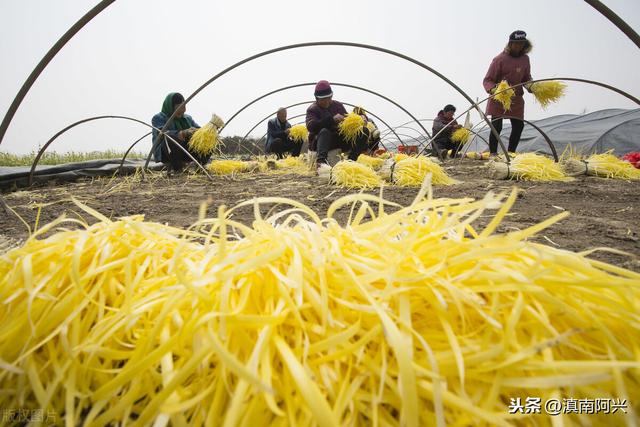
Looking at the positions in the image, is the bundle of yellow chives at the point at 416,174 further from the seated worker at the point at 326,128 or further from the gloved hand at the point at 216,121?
the gloved hand at the point at 216,121

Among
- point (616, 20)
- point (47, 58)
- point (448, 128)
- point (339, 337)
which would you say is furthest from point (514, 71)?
point (339, 337)

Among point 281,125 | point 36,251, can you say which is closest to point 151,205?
point 36,251

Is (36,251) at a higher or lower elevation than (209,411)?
higher

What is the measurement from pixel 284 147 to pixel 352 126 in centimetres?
385

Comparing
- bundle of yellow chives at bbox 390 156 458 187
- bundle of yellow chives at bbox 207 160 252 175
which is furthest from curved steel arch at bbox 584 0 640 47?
bundle of yellow chives at bbox 207 160 252 175

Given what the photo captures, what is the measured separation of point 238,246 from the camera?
67 centimetres

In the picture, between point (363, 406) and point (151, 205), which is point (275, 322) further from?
point (151, 205)

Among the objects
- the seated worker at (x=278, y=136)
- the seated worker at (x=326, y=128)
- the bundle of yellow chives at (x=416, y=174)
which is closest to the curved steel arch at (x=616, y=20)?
the bundle of yellow chives at (x=416, y=174)

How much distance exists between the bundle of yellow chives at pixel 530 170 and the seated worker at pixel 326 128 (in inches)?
78.8

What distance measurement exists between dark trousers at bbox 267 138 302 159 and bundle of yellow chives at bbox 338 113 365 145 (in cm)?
352

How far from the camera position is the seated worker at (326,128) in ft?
15.3

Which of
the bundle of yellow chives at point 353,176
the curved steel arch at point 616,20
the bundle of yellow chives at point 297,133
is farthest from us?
the bundle of yellow chives at point 297,133

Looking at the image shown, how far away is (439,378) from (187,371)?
312 millimetres

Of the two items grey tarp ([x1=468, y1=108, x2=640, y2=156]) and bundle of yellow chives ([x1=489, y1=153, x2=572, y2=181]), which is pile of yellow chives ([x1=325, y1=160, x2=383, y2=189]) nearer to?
bundle of yellow chives ([x1=489, y1=153, x2=572, y2=181])
